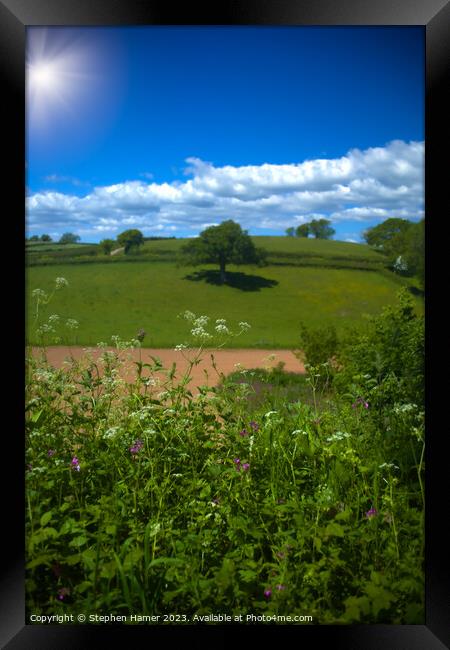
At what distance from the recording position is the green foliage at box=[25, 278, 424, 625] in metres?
1.91

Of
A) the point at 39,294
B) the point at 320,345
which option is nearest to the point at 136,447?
the point at 39,294

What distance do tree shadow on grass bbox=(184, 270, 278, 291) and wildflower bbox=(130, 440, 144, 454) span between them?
11265 mm

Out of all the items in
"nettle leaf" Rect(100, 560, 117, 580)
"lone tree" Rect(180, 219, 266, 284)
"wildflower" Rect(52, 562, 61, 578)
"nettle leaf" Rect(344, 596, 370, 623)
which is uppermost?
"lone tree" Rect(180, 219, 266, 284)

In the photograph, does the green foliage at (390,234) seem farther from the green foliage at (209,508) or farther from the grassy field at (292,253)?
the grassy field at (292,253)

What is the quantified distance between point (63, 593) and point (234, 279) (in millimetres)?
12561

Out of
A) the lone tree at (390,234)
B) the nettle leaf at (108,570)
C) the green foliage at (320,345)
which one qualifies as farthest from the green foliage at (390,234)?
the nettle leaf at (108,570)

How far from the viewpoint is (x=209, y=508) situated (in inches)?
87.0

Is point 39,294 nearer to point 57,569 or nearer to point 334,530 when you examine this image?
point 57,569

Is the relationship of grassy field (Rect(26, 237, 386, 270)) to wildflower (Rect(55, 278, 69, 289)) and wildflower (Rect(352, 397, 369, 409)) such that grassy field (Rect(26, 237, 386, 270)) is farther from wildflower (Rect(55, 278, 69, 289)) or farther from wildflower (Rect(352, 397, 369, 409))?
wildflower (Rect(55, 278, 69, 289))

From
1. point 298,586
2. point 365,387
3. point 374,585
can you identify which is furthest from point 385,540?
point 365,387

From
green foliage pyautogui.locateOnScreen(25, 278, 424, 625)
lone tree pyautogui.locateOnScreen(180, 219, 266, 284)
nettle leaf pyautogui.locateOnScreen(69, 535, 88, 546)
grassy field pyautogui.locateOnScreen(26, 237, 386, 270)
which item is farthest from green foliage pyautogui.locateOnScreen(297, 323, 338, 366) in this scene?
grassy field pyautogui.locateOnScreen(26, 237, 386, 270)

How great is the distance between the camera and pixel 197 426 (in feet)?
8.43

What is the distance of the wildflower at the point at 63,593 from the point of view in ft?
6.45

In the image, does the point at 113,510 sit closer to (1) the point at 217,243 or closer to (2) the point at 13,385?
(2) the point at 13,385
